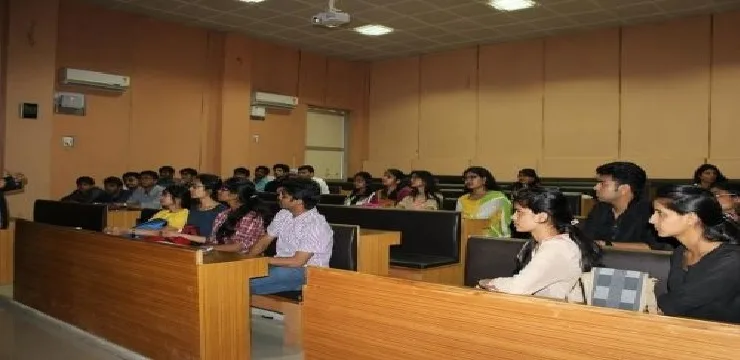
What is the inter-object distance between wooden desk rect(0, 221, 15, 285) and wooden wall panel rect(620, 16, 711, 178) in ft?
25.3

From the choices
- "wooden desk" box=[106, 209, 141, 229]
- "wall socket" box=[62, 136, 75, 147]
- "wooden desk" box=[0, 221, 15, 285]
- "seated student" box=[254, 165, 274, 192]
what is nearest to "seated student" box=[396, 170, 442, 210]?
"wooden desk" box=[106, 209, 141, 229]

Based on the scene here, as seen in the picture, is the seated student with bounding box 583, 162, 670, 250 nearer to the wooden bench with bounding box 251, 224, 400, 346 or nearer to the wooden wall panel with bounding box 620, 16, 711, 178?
the wooden bench with bounding box 251, 224, 400, 346

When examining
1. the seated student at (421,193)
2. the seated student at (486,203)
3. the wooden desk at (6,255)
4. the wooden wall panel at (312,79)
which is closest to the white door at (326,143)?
the wooden wall panel at (312,79)

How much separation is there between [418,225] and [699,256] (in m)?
2.82

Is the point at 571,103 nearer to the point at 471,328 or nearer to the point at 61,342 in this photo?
the point at 61,342

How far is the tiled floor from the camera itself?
339 cm

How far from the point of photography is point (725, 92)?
24.9ft

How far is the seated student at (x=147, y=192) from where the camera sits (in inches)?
278

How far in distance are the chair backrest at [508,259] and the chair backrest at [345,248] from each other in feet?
2.83

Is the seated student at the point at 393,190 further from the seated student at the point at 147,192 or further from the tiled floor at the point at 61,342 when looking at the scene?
the seated student at the point at 147,192

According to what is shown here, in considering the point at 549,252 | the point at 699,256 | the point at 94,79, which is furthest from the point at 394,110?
the point at 699,256

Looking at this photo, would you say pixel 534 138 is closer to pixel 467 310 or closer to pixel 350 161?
pixel 350 161

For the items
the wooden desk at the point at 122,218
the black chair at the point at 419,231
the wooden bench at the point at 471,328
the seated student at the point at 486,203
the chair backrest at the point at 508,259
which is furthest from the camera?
the wooden desk at the point at 122,218

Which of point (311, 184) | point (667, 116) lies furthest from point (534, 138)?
point (311, 184)
